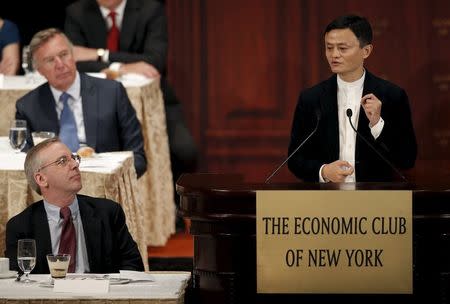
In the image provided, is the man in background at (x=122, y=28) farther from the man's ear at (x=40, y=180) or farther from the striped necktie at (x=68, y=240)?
the striped necktie at (x=68, y=240)

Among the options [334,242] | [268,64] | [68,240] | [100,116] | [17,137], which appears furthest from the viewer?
[268,64]

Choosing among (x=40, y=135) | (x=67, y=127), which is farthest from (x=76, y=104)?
(x=40, y=135)

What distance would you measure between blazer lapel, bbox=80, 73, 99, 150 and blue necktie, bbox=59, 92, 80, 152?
0.23 feet

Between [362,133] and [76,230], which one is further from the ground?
[362,133]

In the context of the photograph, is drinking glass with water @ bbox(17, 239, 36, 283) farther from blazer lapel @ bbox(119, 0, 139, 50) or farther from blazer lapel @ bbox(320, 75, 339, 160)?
blazer lapel @ bbox(119, 0, 139, 50)

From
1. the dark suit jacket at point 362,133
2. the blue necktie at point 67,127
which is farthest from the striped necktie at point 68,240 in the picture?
the blue necktie at point 67,127

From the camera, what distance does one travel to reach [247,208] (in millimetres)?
3330

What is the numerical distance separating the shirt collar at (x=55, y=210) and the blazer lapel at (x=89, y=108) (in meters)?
1.73

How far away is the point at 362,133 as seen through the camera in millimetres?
4109

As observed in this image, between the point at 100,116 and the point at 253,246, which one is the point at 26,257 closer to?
the point at 253,246

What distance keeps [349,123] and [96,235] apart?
3.23 feet

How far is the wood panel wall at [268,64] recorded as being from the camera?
7.86 metres

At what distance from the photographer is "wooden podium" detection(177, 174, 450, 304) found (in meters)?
3.30

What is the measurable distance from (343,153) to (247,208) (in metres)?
0.85
